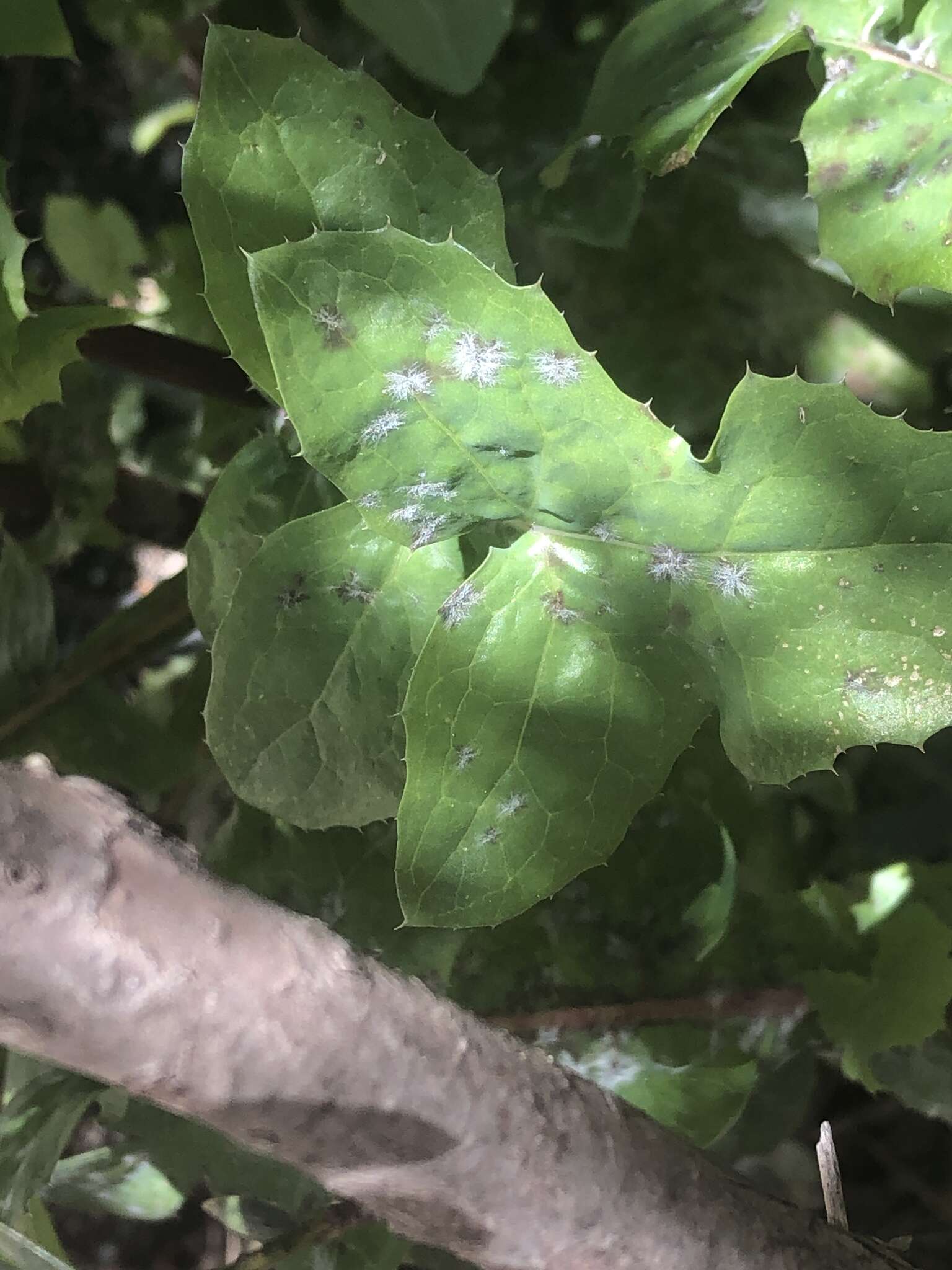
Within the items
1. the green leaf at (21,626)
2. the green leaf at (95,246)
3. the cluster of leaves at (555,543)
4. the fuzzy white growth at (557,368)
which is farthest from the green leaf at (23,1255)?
the green leaf at (95,246)

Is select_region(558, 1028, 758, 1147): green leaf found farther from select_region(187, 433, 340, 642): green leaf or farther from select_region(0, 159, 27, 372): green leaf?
select_region(0, 159, 27, 372): green leaf

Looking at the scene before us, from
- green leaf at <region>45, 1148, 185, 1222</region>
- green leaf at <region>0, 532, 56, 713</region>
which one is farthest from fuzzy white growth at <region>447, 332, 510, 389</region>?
green leaf at <region>45, 1148, 185, 1222</region>

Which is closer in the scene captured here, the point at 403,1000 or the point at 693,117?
the point at 403,1000

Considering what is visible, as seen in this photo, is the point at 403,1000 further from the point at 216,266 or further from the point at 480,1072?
the point at 216,266

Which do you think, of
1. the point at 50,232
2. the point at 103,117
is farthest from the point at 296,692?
the point at 103,117

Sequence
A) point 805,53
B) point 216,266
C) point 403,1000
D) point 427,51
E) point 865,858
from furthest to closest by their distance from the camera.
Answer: point 865,858 < point 805,53 < point 427,51 < point 216,266 < point 403,1000

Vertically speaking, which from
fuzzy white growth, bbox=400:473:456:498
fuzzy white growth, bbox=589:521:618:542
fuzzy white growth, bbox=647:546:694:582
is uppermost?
fuzzy white growth, bbox=400:473:456:498
